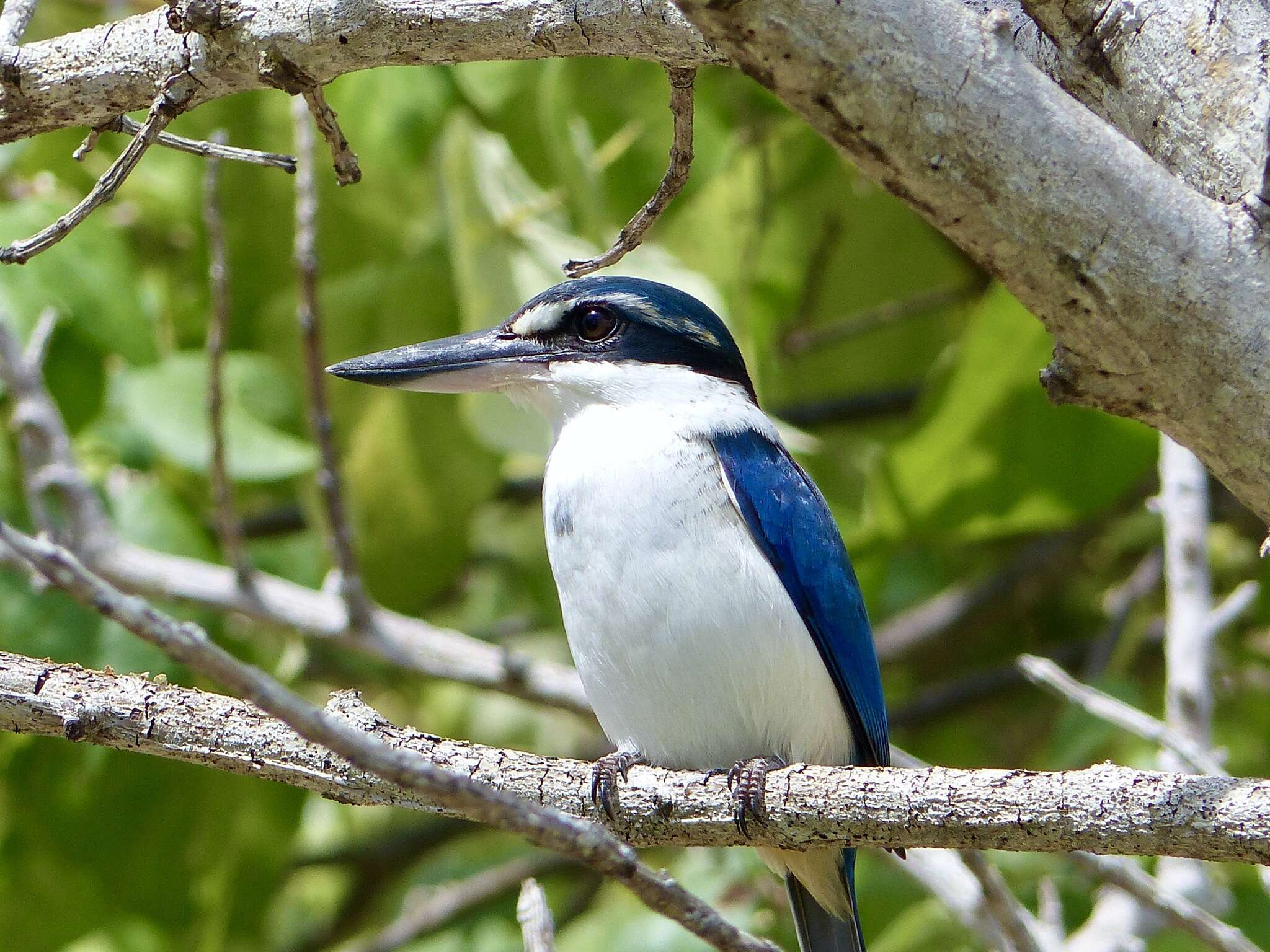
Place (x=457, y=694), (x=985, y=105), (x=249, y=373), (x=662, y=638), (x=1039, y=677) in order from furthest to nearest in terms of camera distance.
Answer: (x=457, y=694) → (x=249, y=373) → (x=1039, y=677) → (x=662, y=638) → (x=985, y=105)

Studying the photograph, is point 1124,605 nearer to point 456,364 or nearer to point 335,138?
point 456,364

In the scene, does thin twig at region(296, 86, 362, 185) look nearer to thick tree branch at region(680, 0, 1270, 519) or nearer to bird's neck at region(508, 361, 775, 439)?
thick tree branch at region(680, 0, 1270, 519)

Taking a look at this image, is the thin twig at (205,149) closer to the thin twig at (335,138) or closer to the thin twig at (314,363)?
the thin twig at (335,138)

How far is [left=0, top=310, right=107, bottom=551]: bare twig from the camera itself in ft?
9.98

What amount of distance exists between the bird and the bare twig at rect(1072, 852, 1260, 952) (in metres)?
0.47

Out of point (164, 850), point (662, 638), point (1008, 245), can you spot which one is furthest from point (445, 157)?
point (1008, 245)

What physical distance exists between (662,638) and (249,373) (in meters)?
1.60

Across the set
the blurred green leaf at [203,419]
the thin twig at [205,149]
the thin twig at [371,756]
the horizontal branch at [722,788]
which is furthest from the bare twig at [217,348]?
the thin twig at [371,756]

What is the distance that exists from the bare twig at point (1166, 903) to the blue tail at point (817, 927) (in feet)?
1.66

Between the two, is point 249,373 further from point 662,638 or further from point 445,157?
point 662,638

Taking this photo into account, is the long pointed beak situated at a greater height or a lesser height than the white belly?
greater

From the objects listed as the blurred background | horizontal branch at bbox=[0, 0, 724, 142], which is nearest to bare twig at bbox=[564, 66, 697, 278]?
horizontal branch at bbox=[0, 0, 724, 142]

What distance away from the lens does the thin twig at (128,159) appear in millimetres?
1644

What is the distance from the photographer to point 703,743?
251 centimetres
